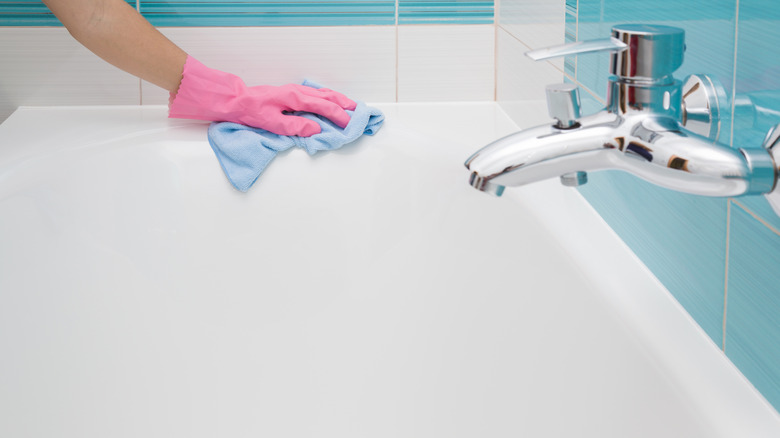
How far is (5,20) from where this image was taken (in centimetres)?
151

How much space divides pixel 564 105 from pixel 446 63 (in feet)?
3.57

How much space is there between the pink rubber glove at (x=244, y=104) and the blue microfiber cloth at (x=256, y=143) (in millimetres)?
15

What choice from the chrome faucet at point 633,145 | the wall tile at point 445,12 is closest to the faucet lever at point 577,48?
the chrome faucet at point 633,145

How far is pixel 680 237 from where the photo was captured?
815mm

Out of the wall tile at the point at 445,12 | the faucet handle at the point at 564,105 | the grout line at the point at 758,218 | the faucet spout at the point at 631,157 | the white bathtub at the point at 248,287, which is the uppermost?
the wall tile at the point at 445,12

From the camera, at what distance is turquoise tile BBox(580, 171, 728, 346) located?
746 millimetres

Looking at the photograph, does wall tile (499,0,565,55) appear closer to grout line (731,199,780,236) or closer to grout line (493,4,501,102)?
grout line (493,4,501,102)

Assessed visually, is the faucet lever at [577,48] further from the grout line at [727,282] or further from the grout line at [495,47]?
the grout line at [495,47]

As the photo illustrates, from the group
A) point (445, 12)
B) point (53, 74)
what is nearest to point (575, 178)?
point (445, 12)

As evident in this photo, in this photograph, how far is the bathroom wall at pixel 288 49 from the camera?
4.98ft

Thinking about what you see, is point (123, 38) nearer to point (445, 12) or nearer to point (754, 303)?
point (445, 12)

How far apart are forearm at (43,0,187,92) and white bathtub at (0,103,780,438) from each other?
117 mm

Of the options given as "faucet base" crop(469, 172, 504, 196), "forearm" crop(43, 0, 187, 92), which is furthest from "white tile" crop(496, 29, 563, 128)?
"faucet base" crop(469, 172, 504, 196)

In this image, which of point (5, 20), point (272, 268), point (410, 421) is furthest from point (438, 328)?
point (5, 20)
